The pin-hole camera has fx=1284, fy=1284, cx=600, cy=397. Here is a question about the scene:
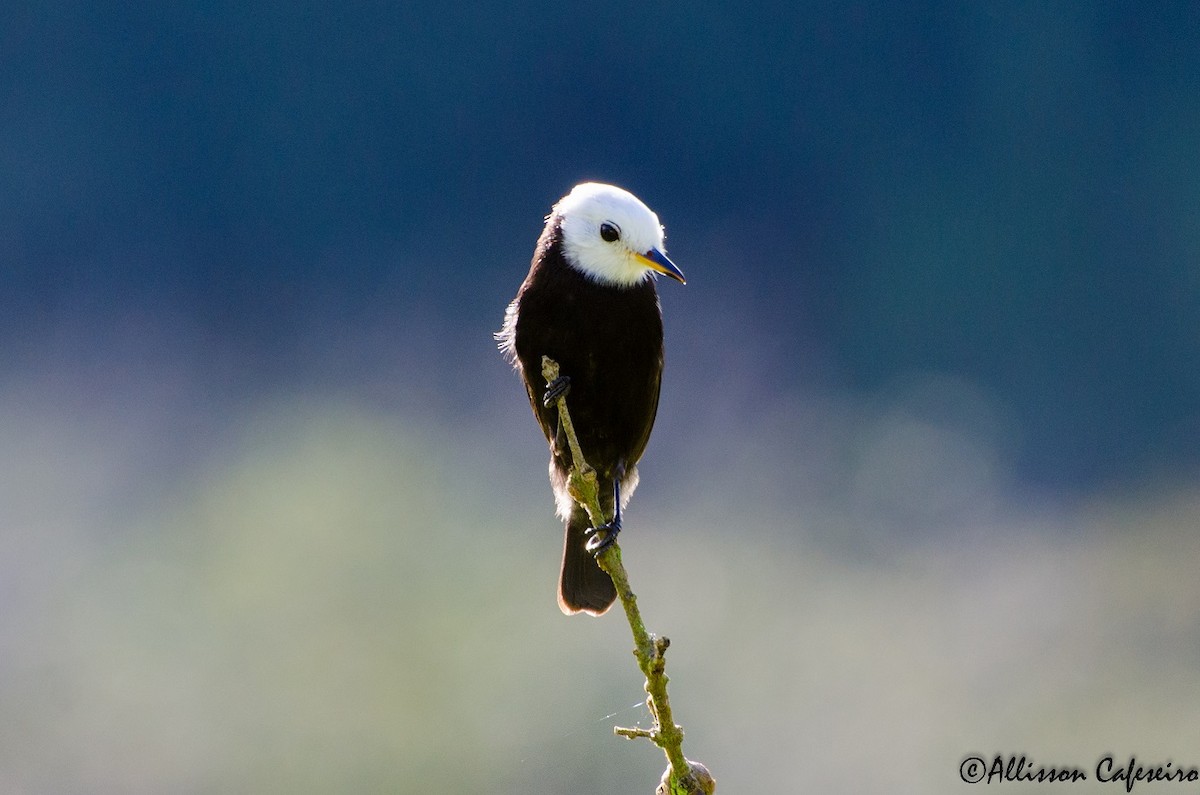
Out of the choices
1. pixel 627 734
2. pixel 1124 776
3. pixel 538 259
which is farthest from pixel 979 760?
pixel 538 259

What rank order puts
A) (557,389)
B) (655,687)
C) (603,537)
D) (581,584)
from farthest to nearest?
(581,584) < (557,389) < (603,537) < (655,687)

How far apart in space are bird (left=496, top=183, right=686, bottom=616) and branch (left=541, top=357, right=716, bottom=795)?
0.96m

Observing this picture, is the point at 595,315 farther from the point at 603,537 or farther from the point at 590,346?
the point at 603,537

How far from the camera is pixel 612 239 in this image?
4172 mm

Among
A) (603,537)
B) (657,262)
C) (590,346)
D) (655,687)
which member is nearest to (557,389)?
(590,346)

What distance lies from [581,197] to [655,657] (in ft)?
7.14

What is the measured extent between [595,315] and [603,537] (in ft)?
2.89

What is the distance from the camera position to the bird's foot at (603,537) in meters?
3.19

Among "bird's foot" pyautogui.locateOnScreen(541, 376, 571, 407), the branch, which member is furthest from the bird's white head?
the branch

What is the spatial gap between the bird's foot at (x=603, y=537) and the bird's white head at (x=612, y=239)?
31.4 inches

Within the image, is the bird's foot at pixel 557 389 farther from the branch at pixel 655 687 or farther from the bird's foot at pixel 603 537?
the branch at pixel 655 687

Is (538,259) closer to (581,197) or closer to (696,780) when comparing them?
(581,197)

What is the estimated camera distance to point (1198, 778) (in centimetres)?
326

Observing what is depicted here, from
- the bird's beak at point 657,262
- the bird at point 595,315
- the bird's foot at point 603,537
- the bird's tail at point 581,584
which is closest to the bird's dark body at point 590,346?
the bird at point 595,315
